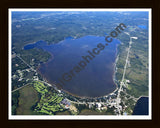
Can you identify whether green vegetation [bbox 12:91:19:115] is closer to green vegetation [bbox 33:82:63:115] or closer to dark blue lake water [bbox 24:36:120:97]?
green vegetation [bbox 33:82:63:115]

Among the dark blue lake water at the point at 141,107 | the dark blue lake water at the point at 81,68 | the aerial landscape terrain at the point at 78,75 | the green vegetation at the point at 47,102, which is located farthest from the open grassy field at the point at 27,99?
the dark blue lake water at the point at 141,107

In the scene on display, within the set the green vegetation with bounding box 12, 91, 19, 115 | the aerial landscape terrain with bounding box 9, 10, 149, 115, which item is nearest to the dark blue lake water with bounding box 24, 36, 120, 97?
the aerial landscape terrain with bounding box 9, 10, 149, 115

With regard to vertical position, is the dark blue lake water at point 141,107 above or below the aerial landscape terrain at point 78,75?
below

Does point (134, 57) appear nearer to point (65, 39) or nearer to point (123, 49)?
point (123, 49)

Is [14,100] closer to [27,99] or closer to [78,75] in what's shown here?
[27,99]

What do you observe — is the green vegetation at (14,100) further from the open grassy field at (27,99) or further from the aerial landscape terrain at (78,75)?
the open grassy field at (27,99)

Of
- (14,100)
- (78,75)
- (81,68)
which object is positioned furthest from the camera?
(81,68)

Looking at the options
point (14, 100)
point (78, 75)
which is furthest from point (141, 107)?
point (14, 100)
